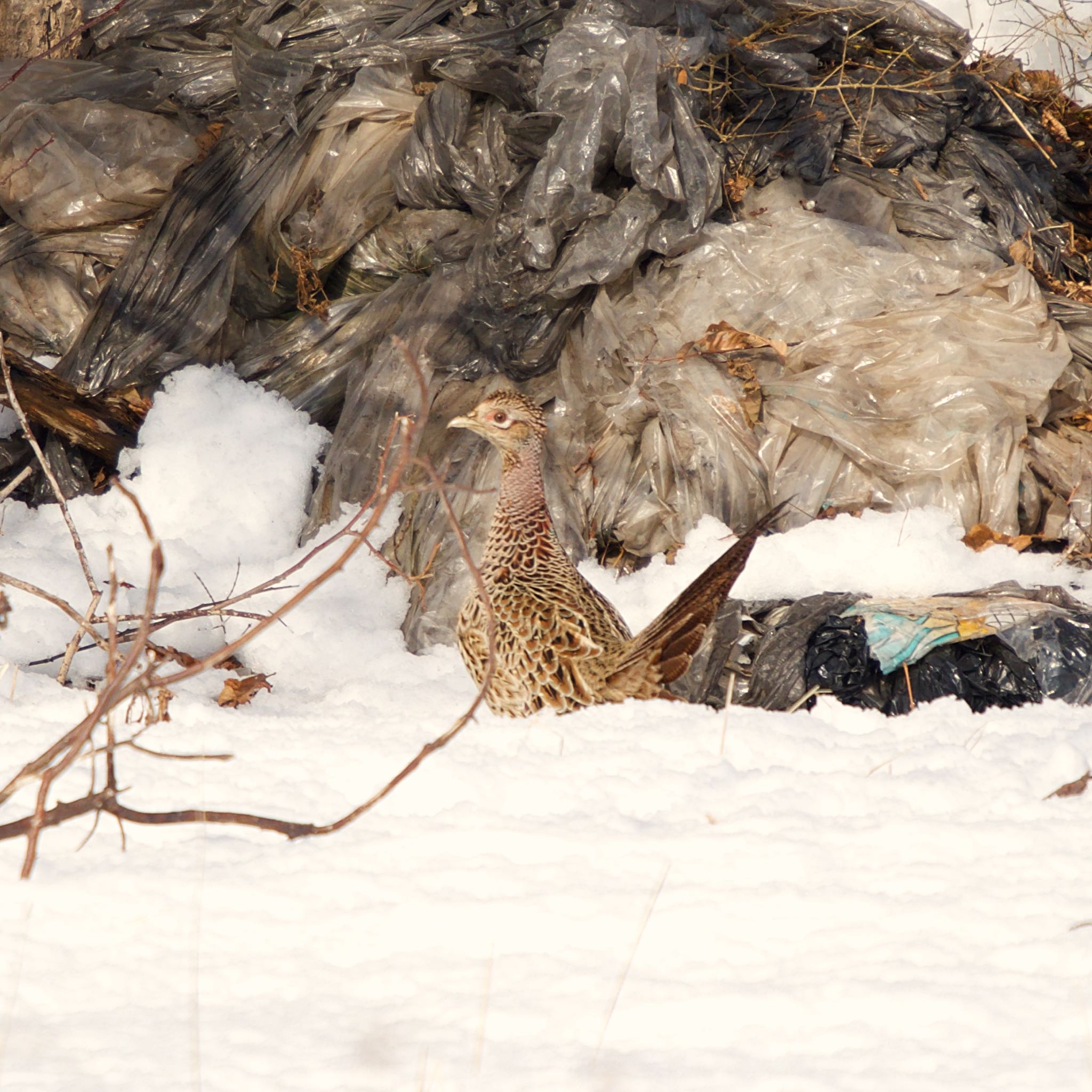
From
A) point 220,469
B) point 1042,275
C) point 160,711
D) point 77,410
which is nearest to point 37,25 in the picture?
point 77,410

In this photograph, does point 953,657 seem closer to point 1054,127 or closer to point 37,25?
point 1054,127

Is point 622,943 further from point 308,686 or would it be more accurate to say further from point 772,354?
point 772,354

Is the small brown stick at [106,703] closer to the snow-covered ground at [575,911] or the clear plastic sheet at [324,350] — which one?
the snow-covered ground at [575,911]

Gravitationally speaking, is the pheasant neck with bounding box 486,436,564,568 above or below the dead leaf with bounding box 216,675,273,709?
above

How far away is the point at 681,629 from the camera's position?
2.31 meters

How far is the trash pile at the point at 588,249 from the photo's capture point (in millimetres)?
3643

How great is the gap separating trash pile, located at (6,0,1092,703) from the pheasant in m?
0.79

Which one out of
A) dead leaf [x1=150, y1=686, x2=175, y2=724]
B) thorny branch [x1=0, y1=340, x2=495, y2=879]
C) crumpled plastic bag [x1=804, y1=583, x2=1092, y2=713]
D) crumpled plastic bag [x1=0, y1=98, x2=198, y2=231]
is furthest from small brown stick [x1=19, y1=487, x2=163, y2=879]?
crumpled plastic bag [x1=0, y1=98, x2=198, y2=231]

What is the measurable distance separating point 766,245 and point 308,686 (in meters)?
2.17

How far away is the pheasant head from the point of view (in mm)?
2877

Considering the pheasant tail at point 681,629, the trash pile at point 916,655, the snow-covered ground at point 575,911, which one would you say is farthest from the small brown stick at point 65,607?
the trash pile at point 916,655

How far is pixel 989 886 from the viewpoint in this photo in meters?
1.38

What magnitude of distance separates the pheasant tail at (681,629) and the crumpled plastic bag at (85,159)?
9.47 ft

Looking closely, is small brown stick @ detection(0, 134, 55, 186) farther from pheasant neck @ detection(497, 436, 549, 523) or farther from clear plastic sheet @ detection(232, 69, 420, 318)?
pheasant neck @ detection(497, 436, 549, 523)
